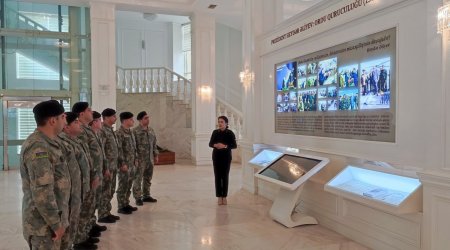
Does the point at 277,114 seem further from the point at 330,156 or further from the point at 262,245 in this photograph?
the point at 262,245

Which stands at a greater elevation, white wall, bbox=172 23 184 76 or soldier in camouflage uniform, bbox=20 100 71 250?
white wall, bbox=172 23 184 76

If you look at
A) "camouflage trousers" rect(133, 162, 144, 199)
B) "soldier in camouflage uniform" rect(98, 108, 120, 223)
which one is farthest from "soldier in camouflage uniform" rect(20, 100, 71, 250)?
"camouflage trousers" rect(133, 162, 144, 199)

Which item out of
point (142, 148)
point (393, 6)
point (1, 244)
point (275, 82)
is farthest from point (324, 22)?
point (1, 244)

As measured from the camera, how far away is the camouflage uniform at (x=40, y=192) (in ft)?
7.53

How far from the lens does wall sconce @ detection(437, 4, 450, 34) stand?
2873 millimetres

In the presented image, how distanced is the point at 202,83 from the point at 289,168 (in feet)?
21.9

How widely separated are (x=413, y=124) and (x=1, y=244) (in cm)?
460

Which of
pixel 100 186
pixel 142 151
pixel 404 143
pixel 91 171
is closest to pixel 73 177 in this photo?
pixel 91 171

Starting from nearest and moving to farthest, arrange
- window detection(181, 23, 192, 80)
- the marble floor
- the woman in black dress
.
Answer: the marble floor, the woman in black dress, window detection(181, 23, 192, 80)

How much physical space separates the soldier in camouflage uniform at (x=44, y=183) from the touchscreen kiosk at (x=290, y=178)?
2.61 meters

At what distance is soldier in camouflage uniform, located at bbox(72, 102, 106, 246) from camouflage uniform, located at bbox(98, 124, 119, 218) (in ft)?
1.64

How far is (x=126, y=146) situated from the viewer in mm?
5340

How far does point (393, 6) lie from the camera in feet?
11.8

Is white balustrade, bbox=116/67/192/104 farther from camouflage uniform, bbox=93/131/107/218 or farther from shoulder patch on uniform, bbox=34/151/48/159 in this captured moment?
shoulder patch on uniform, bbox=34/151/48/159
